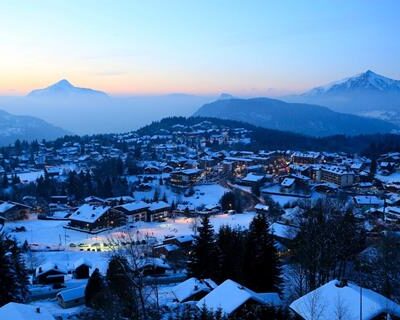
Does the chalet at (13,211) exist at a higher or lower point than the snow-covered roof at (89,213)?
lower

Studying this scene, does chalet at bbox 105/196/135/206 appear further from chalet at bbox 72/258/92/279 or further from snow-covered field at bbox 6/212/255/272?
chalet at bbox 72/258/92/279

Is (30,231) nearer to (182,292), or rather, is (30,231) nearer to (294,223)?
(294,223)

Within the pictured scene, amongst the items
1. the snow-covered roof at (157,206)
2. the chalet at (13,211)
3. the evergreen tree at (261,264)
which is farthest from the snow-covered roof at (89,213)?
the evergreen tree at (261,264)

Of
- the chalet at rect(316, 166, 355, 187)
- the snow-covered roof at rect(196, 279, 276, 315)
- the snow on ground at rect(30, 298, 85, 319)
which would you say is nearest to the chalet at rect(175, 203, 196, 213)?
the chalet at rect(316, 166, 355, 187)

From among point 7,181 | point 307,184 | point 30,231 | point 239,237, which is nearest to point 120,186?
point 7,181

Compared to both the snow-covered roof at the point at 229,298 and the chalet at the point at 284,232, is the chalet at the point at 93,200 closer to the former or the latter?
the chalet at the point at 284,232

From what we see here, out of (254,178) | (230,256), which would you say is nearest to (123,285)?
(230,256)
